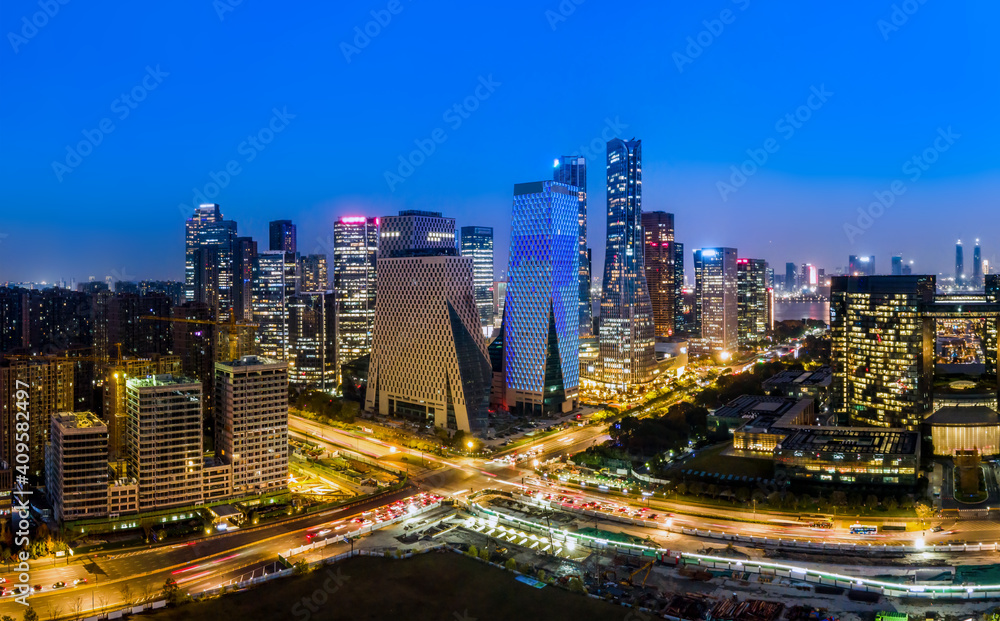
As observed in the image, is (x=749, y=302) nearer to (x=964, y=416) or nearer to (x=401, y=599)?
(x=964, y=416)

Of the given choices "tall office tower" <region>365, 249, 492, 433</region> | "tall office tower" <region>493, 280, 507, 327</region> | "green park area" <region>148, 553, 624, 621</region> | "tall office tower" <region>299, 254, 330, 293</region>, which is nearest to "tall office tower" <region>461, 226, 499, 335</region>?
"tall office tower" <region>493, 280, 507, 327</region>

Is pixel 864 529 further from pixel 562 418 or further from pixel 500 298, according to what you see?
pixel 500 298

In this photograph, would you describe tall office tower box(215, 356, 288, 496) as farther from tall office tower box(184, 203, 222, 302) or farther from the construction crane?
tall office tower box(184, 203, 222, 302)

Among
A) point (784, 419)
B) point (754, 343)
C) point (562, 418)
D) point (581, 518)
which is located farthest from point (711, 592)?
point (754, 343)

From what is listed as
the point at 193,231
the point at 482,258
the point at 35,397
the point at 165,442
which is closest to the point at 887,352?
the point at 165,442

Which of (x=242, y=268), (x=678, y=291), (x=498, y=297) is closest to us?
(x=242, y=268)

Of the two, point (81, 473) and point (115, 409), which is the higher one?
point (115, 409)

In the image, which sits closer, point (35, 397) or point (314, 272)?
point (35, 397)
